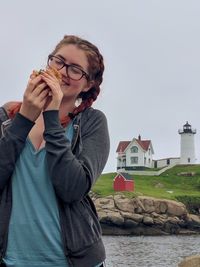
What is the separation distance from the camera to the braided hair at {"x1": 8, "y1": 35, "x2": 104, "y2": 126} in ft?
9.73

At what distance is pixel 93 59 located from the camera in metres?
3.03

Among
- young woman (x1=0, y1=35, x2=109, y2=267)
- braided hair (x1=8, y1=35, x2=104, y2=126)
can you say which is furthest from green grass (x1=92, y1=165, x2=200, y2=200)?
young woman (x1=0, y1=35, x2=109, y2=267)

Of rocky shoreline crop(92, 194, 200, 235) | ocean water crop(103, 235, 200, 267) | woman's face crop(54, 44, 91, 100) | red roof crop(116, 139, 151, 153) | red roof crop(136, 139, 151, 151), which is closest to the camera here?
woman's face crop(54, 44, 91, 100)

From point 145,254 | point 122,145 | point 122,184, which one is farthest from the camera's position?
point 122,145

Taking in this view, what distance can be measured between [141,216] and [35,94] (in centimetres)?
6139

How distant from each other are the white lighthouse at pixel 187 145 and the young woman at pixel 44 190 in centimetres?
10622

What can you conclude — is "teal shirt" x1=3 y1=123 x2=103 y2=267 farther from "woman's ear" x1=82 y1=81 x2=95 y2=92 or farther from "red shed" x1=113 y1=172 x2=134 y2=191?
"red shed" x1=113 y1=172 x2=134 y2=191

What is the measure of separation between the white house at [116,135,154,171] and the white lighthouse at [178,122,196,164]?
7476 mm

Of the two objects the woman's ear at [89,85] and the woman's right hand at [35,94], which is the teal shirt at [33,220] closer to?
the woman's right hand at [35,94]

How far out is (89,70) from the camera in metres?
3.03

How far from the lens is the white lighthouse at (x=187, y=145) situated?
108m

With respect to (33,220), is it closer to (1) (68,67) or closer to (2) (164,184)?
(1) (68,67)

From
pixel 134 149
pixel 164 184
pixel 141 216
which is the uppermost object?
pixel 134 149

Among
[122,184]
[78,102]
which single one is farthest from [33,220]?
[122,184]
